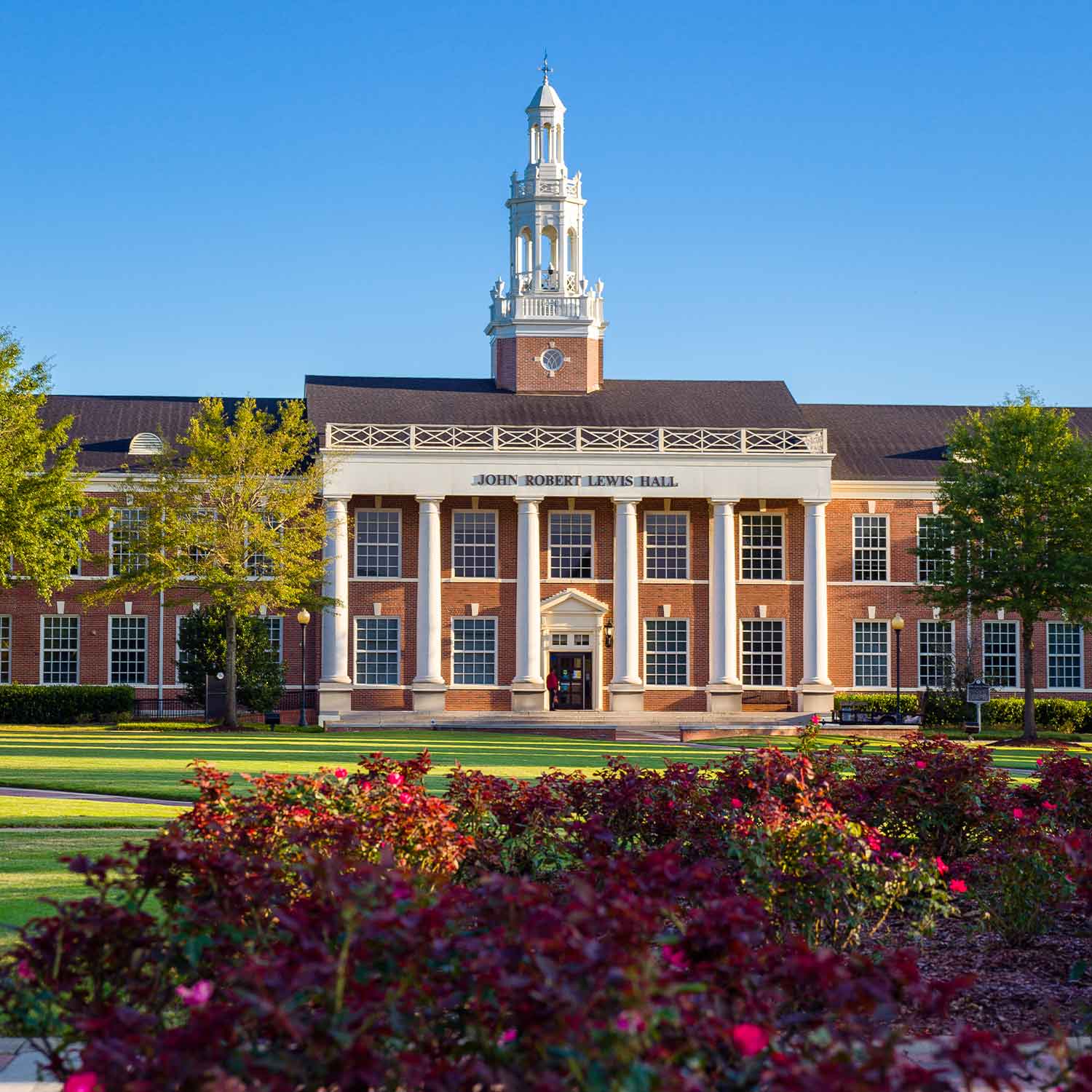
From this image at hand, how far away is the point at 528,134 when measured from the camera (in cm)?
5584

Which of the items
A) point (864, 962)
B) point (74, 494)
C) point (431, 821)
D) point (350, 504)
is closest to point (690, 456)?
point (350, 504)

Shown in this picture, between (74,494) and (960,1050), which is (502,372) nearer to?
(74,494)

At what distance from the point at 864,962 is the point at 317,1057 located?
1.91 meters

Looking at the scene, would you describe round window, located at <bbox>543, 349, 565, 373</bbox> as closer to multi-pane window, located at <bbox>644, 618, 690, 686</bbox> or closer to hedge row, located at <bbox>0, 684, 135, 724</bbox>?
multi-pane window, located at <bbox>644, 618, 690, 686</bbox>

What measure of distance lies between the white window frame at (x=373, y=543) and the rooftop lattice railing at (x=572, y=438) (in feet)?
8.50

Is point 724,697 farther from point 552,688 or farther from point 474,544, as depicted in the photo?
point 474,544

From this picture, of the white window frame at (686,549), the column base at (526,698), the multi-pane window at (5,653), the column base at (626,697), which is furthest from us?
the white window frame at (686,549)

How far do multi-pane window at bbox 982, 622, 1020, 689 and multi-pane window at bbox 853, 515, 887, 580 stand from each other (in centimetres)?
462

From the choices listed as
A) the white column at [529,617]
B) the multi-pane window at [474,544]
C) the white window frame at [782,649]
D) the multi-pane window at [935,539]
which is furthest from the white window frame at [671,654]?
the multi-pane window at [935,539]

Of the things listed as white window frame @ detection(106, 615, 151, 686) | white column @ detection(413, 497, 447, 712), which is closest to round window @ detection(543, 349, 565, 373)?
white column @ detection(413, 497, 447, 712)

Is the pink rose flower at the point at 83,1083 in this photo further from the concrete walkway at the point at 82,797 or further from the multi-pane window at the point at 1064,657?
the multi-pane window at the point at 1064,657

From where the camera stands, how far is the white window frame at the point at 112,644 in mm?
48281

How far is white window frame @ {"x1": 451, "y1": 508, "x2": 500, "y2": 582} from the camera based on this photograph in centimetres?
4881

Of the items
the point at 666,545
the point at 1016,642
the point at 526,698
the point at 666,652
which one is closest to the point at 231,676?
the point at 526,698
